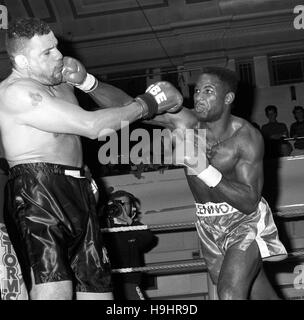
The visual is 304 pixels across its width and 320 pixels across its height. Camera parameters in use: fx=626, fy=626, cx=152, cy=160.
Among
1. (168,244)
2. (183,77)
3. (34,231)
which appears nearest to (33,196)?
(34,231)

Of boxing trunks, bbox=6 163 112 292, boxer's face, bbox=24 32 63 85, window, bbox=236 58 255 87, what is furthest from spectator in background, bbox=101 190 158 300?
window, bbox=236 58 255 87

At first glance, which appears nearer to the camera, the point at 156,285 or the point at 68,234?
the point at 68,234

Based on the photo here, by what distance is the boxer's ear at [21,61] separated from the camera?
7.88ft

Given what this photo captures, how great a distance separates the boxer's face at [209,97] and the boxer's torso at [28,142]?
0.89m

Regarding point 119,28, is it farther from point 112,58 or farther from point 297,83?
point 297,83

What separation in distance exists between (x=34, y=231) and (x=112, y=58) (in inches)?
257

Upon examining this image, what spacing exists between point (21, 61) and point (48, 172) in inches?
17.4

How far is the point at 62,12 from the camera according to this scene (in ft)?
27.5

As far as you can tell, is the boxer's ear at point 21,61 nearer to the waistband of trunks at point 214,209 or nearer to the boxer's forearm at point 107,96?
the boxer's forearm at point 107,96

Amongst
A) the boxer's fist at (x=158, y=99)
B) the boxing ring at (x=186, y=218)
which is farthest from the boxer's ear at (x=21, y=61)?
the boxing ring at (x=186, y=218)

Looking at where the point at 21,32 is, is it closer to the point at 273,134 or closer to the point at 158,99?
the point at 158,99

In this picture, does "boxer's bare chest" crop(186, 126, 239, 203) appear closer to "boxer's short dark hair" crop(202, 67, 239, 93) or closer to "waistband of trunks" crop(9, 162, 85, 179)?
"boxer's short dark hair" crop(202, 67, 239, 93)

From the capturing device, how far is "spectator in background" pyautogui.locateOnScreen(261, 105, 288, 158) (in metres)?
6.62

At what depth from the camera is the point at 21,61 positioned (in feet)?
7.90
